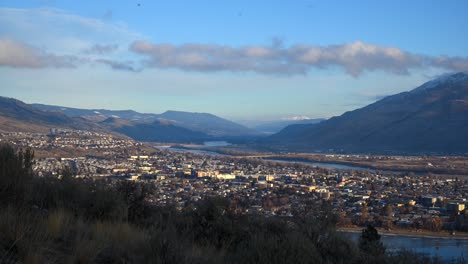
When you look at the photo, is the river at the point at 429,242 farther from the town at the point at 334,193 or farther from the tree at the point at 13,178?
the tree at the point at 13,178

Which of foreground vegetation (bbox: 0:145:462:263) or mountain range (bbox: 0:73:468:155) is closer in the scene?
foreground vegetation (bbox: 0:145:462:263)

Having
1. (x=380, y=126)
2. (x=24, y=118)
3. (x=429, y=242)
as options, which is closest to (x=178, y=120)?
(x=380, y=126)

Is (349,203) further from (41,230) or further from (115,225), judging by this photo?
(41,230)

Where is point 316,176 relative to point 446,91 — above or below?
below

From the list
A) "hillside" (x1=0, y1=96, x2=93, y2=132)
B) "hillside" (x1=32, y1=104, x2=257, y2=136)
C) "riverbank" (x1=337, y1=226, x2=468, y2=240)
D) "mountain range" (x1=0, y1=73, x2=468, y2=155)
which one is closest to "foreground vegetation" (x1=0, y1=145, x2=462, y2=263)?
"riverbank" (x1=337, y1=226, x2=468, y2=240)

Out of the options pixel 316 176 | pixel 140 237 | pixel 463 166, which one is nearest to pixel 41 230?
pixel 140 237

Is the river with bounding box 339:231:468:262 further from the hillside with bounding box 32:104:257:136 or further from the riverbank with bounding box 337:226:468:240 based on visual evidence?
the hillside with bounding box 32:104:257:136
